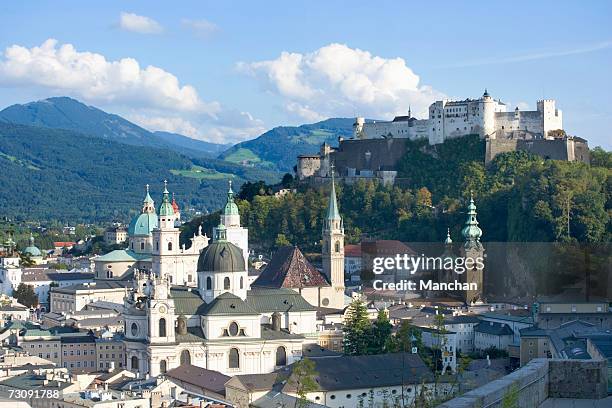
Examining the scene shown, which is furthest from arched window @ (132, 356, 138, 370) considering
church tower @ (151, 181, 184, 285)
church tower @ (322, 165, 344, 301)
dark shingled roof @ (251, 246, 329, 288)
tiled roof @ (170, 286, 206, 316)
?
church tower @ (151, 181, 184, 285)

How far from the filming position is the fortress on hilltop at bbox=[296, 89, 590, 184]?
81.2 m

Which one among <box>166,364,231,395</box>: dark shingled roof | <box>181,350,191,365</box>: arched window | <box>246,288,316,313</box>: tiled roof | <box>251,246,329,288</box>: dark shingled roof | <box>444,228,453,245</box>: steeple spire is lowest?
<box>166,364,231,395</box>: dark shingled roof

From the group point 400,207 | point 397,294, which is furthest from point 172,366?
point 400,207

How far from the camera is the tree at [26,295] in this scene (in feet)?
254

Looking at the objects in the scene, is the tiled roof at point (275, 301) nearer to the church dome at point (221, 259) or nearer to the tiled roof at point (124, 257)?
the church dome at point (221, 259)

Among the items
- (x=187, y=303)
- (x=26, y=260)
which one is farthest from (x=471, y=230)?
(x=26, y=260)

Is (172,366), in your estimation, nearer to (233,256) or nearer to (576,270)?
(233,256)

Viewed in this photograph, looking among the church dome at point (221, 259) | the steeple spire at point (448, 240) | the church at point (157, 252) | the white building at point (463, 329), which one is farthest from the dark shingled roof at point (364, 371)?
the steeple spire at point (448, 240)

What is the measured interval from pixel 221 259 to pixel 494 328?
12.1 m

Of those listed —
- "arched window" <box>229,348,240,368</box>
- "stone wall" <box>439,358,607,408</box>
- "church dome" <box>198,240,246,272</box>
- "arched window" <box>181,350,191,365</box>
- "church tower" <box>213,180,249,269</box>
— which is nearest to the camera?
"stone wall" <box>439,358,607,408</box>

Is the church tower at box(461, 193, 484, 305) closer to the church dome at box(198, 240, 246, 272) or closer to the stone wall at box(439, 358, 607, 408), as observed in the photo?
the church dome at box(198, 240, 246, 272)

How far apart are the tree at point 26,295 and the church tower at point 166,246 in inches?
508

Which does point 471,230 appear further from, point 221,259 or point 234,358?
point 234,358

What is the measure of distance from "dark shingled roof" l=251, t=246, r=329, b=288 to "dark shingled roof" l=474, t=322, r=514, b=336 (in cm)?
838
